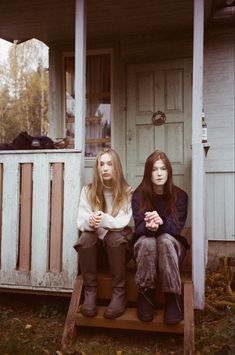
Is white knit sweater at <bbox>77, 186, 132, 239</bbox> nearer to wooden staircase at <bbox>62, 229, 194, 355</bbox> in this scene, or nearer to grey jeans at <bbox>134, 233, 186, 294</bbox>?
grey jeans at <bbox>134, 233, 186, 294</bbox>

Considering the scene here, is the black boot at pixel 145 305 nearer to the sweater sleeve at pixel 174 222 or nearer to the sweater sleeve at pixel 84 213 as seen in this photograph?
the sweater sleeve at pixel 174 222

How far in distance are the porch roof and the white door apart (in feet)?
1.63

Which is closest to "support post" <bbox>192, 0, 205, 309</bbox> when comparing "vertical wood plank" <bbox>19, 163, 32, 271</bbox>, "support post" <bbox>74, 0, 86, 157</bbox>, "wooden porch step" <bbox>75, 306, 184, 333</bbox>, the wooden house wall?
"wooden porch step" <bbox>75, 306, 184, 333</bbox>

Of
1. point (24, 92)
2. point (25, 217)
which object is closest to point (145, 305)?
point (25, 217)

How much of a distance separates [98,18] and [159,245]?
9.47ft

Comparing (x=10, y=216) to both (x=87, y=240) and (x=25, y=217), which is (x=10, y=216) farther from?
(x=87, y=240)

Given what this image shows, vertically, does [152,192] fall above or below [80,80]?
below

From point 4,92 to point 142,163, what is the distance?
21340 mm

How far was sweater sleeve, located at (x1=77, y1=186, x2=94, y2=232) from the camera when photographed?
10.1 ft

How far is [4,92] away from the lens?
24.4 m

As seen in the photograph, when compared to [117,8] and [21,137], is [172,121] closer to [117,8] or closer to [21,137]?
[117,8]

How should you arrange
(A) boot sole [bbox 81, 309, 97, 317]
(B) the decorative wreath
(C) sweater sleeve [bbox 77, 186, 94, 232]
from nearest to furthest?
(A) boot sole [bbox 81, 309, 97, 317] < (C) sweater sleeve [bbox 77, 186, 94, 232] < (B) the decorative wreath

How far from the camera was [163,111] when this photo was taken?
5.00 m

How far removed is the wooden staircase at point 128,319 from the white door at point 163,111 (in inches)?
78.8
